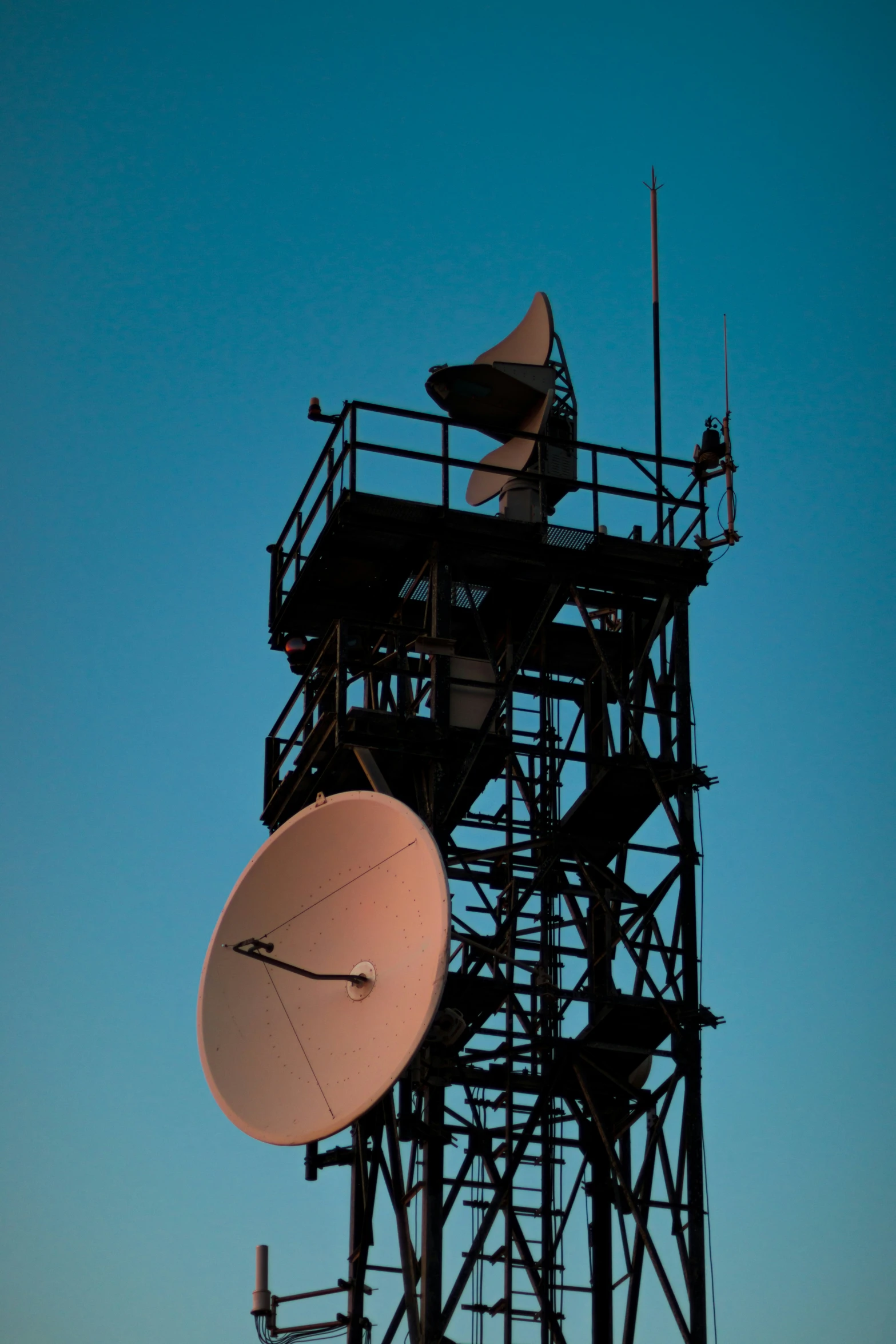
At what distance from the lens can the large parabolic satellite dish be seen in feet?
109

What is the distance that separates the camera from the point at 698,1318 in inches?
1399

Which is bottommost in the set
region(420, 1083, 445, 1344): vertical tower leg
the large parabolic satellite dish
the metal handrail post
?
region(420, 1083, 445, 1344): vertical tower leg

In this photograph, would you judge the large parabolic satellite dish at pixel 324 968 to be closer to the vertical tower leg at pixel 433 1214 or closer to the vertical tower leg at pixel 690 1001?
Answer: the vertical tower leg at pixel 433 1214

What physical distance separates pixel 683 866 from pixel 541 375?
347 inches

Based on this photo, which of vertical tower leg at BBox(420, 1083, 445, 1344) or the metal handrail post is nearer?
vertical tower leg at BBox(420, 1083, 445, 1344)

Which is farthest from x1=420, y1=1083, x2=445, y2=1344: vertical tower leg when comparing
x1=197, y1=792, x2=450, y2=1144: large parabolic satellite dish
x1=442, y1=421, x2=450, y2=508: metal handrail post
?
x1=442, y1=421, x2=450, y2=508: metal handrail post

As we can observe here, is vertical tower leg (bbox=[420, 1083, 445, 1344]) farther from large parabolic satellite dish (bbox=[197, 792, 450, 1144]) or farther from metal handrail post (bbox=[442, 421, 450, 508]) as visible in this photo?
metal handrail post (bbox=[442, 421, 450, 508])

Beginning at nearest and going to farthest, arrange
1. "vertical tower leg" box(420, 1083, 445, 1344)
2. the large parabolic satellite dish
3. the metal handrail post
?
the large parabolic satellite dish
"vertical tower leg" box(420, 1083, 445, 1344)
the metal handrail post

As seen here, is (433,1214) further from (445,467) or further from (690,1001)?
(445,467)

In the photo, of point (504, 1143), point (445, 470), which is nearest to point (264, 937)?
point (504, 1143)

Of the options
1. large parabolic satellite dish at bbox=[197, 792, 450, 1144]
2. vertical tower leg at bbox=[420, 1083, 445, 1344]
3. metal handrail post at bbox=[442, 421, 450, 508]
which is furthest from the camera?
metal handrail post at bbox=[442, 421, 450, 508]

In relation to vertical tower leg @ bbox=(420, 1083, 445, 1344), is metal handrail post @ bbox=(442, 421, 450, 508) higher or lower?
higher

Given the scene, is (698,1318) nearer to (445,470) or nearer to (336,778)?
(336,778)

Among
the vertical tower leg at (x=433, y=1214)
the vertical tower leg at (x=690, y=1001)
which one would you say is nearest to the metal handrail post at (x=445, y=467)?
the vertical tower leg at (x=690, y=1001)
